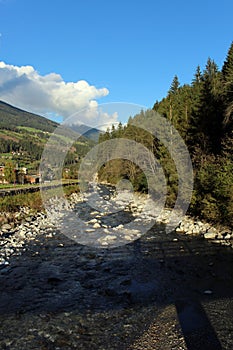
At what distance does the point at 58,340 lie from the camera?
249 inches

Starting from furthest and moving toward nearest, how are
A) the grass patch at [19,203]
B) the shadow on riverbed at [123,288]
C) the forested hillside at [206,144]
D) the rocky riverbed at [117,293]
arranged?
the grass patch at [19,203]
the forested hillside at [206,144]
the shadow on riverbed at [123,288]
the rocky riverbed at [117,293]

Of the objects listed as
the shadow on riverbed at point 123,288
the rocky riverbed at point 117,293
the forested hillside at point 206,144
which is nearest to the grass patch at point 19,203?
the rocky riverbed at point 117,293

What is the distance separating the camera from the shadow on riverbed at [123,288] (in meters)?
6.76

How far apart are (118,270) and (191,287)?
9.82ft

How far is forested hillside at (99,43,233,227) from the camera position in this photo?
1566cm

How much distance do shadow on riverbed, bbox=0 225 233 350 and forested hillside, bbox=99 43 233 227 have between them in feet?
10.3

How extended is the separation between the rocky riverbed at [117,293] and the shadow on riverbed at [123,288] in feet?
0.08

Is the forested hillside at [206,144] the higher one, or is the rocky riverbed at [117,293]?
the forested hillside at [206,144]

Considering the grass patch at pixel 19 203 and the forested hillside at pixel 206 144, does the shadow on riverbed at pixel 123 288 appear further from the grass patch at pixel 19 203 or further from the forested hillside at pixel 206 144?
the grass patch at pixel 19 203

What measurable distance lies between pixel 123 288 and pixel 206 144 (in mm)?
16592

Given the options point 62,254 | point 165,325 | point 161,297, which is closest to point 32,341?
point 165,325

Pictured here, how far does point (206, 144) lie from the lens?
74.8ft

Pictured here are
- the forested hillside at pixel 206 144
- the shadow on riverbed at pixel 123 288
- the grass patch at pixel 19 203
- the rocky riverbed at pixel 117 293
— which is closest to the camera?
the rocky riverbed at pixel 117 293

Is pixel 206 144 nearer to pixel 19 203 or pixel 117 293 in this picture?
pixel 117 293
